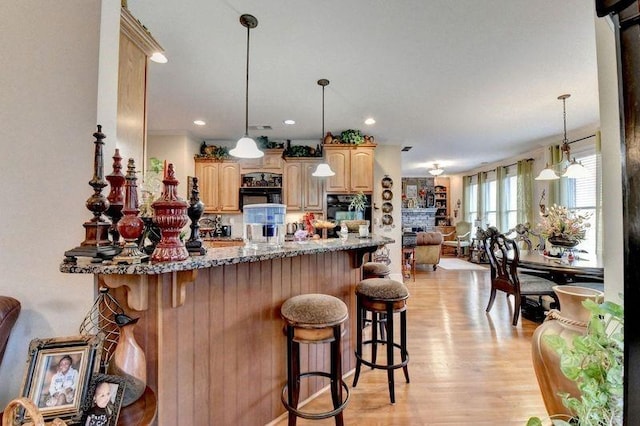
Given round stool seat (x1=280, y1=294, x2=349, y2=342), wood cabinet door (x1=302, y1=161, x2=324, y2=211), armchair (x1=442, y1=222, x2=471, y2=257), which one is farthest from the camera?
armchair (x1=442, y1=222, x2=471, y2=257)

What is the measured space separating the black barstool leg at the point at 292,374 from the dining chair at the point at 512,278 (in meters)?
3.00

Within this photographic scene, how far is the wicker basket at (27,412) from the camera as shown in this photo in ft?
2.20

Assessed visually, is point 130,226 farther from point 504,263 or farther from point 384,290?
point 504,263

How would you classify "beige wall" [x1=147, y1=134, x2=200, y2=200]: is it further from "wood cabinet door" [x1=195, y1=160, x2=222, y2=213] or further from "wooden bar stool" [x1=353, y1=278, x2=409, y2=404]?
"wooden bar stool" [x1=353, y1=278, x2=409, y2=404]

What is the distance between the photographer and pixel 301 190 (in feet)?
16.8

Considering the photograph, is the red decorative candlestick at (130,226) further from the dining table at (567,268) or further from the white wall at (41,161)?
the dining table at (567,268)

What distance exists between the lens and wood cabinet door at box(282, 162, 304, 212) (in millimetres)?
5125

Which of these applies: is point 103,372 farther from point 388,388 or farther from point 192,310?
point 388,388

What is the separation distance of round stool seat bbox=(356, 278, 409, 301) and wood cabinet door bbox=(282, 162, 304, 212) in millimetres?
3148

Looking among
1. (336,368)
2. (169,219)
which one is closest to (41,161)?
(169,219)

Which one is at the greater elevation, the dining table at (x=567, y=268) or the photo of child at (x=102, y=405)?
the dining table at (x=567, y=268)

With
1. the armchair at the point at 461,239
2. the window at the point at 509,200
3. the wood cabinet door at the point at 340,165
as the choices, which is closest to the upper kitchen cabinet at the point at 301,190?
the wood cabinet door at the point at 340,165

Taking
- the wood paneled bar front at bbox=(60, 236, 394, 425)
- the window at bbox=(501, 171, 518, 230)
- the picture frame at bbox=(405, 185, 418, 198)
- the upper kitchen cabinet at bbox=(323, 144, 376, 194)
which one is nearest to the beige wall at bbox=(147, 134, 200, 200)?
the upper kitchen cabinet at bbox=(323, 144, 376, 194)

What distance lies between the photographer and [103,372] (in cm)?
104
